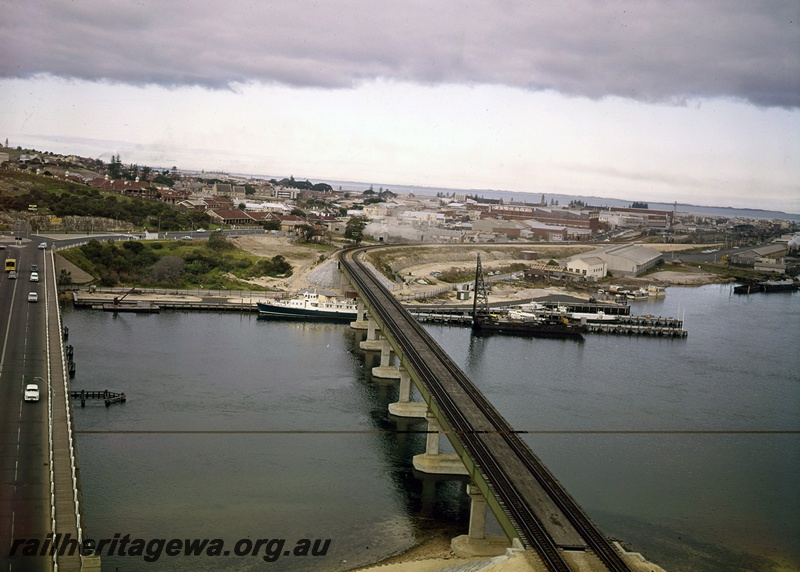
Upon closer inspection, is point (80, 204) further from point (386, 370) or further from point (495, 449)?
point (495, 449)

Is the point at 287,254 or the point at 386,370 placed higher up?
the point at 287,254

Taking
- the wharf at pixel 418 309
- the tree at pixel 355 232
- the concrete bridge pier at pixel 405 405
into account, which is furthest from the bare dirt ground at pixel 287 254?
the concrete bridge pier at pixel 405 405

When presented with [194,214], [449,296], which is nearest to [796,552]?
[449,296]

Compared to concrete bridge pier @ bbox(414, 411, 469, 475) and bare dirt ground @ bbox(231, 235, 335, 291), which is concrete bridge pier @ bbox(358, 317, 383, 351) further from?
concrete bridge pier @ bbox(414, 411, 469, 475)

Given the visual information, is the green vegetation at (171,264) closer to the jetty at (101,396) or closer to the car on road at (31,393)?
the jetty at (101,396)

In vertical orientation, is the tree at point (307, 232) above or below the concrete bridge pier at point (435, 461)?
above

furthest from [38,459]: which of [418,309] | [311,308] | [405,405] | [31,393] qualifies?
[418,309]
